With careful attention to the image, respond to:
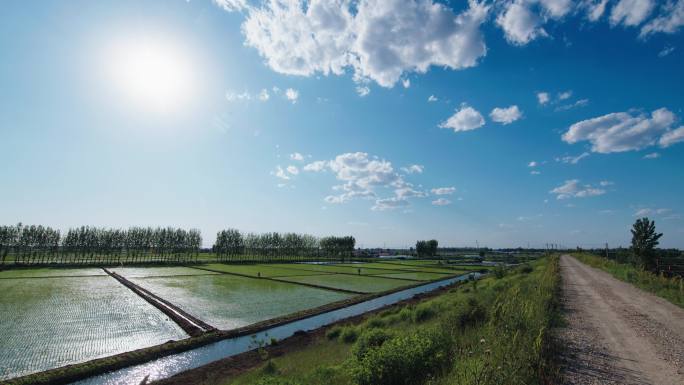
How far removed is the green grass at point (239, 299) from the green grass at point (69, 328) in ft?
10.6

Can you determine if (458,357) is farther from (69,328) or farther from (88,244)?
(88,244)

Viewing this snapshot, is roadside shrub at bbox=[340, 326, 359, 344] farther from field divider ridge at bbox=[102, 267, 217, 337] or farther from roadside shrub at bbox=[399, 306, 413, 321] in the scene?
field divider ridge at bbox=[102, 267, 217, 337]

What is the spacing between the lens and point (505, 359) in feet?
20.6

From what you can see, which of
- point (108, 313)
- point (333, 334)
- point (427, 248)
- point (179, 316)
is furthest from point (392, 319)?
point (427, 248)

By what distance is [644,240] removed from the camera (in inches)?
1409

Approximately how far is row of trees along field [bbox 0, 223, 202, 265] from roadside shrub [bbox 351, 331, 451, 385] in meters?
106

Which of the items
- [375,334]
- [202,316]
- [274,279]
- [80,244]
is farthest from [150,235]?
[375,334]

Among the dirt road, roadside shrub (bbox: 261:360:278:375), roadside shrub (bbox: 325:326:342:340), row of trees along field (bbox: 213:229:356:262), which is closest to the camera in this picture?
the dirt road

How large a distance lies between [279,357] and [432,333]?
34.5 ft

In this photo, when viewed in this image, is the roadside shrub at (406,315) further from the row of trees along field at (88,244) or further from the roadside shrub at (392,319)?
the row of trees along field at (88,244)

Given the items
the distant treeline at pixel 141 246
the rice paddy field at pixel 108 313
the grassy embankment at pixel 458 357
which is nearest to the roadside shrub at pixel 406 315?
the grassy embankment at pixel 458 357

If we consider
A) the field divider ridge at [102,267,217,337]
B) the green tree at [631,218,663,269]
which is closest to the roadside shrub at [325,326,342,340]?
the field divider ridge at [102,267,217,337]

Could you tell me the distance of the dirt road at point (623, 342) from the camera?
718 cm

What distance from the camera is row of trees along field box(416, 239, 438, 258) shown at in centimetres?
17793
